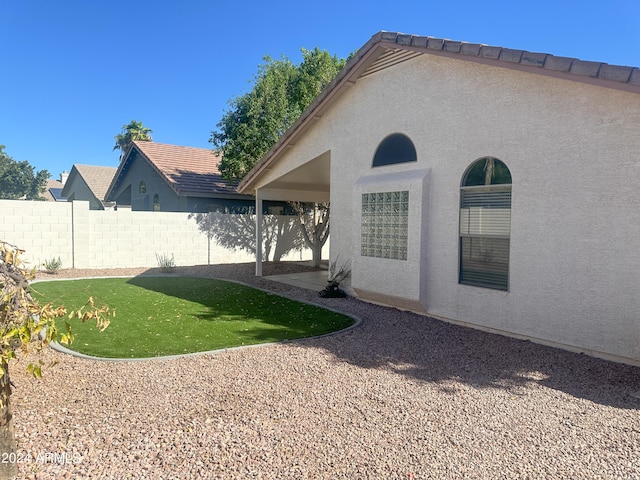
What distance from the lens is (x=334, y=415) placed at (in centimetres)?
480

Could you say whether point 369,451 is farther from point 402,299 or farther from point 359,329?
point 402,299

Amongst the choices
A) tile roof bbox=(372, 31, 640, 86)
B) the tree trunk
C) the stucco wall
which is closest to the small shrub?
the stucco wall

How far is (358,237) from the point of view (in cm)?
1121

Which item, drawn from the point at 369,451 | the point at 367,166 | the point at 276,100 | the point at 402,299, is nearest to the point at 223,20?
the point at 276,100

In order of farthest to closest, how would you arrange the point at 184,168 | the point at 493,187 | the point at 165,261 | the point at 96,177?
1. the point at 96,177
2. the point at 184,168
3. the point at 165,261
4. the point at 493,187

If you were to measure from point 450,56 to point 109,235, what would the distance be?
14.2 metres

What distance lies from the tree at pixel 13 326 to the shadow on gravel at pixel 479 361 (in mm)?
4302

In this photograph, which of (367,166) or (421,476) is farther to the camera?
(367,166)

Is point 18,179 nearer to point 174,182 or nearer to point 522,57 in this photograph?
point 174,182

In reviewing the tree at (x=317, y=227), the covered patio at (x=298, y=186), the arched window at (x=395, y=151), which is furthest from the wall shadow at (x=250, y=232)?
the arched window at (x=395, y=151)

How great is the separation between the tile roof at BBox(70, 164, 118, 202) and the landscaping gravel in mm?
29442

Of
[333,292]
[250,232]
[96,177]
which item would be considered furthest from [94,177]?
[333,292]

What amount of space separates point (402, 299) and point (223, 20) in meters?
14.2

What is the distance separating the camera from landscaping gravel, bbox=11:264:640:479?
3826mm
